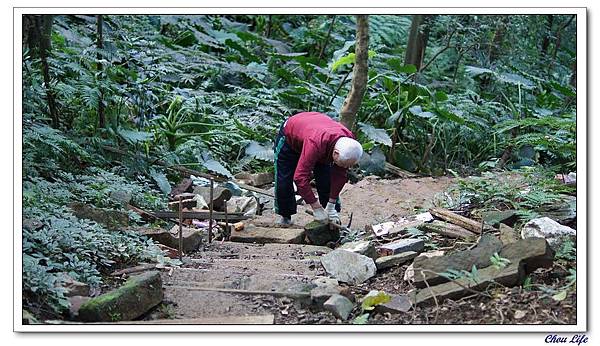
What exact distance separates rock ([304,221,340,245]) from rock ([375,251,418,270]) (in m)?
1.08

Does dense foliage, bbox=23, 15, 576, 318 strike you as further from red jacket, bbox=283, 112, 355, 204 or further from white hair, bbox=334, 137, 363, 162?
white hair, bbox=334, 137, 363, 162

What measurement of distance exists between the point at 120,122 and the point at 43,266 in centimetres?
292

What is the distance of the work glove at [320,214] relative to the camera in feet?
15.4

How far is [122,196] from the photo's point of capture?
459 cm

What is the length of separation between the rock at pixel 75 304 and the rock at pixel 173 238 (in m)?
1.27

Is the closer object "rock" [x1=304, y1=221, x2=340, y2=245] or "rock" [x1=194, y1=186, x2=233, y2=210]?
"rock" [x1=304, y1=221, x2=340, y2=245]

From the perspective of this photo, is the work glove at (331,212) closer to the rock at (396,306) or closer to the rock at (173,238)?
the rock at (173,238)

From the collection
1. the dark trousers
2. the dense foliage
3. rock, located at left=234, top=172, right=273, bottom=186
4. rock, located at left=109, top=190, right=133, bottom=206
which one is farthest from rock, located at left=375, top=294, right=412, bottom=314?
rock, located at left=234, top=172, right=273, bottom=186

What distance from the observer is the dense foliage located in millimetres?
3768

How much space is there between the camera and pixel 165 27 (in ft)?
31.9
